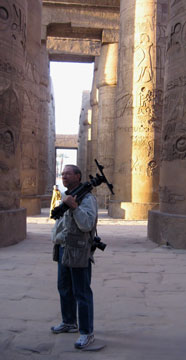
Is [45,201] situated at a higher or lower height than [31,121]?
lower

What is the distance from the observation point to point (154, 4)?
1212 centimetres

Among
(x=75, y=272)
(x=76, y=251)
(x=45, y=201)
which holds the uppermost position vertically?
(x=76, y=251)

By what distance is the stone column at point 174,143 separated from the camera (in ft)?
22.5

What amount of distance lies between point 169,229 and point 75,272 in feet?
14.2

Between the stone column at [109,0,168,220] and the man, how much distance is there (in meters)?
9.26

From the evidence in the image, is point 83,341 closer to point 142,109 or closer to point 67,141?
point 142,109

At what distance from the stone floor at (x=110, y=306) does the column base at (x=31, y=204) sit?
6.41 metres

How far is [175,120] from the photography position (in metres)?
7.09

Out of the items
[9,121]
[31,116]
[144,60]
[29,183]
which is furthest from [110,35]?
[9,121]

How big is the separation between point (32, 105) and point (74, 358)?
10.6 metres

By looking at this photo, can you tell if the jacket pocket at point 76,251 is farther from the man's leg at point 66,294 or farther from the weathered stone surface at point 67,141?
the weathered stone surface at point 67,141

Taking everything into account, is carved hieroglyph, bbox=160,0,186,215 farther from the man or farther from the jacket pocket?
the jacket pocket

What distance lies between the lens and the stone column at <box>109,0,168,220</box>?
478 inches

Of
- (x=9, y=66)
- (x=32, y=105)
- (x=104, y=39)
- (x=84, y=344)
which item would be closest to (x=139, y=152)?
(x=32, y=105)
